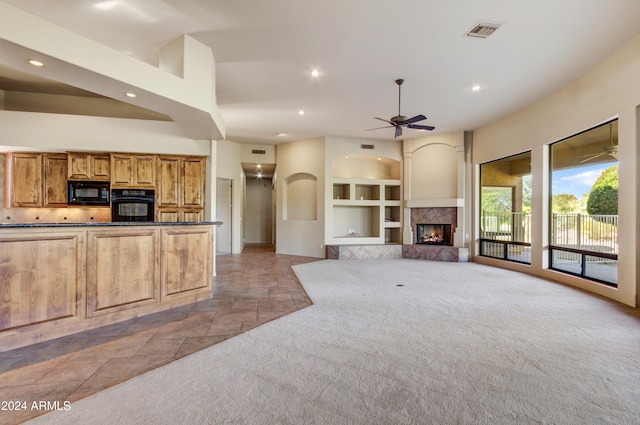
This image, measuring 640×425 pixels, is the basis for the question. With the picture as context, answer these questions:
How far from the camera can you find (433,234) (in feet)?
26.8

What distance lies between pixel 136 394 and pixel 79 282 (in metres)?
1.53

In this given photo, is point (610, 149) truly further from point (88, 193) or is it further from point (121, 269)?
point (88, 193)

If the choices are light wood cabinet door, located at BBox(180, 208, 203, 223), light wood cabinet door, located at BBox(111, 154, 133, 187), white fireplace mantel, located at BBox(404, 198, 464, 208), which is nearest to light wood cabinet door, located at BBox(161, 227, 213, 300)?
light wood cabinet door, located at BBox(180, 208, 203, 223)

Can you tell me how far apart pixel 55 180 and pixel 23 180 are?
46 centimetres

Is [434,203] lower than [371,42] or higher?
lower

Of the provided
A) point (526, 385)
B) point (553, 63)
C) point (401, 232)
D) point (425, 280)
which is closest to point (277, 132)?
point (401, 232)

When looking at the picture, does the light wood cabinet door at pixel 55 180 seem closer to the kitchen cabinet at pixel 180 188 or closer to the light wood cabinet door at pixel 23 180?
the light wood cabinet door at pixel 23 180

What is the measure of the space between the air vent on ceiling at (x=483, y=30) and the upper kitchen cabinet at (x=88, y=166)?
20.0ft

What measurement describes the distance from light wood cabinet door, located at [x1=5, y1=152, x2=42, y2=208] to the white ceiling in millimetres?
3130

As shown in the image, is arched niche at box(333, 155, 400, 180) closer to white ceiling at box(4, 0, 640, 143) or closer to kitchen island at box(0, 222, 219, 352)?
white ceiling at box(4, 0, 640, 143)

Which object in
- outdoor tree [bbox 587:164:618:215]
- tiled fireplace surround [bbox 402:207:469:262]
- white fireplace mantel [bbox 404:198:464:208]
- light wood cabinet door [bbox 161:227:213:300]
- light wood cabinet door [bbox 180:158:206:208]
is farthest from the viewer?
white fireplace mantel [bbox 404:198:464:208]

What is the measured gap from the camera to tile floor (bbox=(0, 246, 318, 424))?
1.89 m

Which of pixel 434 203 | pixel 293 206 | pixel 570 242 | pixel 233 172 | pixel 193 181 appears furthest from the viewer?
pixel 293 206

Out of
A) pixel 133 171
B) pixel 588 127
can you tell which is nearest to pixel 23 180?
pixel 133 171
